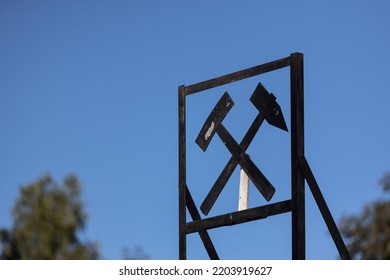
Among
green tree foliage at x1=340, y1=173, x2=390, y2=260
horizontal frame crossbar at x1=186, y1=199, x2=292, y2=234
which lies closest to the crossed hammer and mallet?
horizontal frame crossbar at x1=186, y1=199, x2=292, y2=234

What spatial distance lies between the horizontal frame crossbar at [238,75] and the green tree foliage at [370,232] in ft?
54.0

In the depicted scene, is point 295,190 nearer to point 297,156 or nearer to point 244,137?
point 297,156

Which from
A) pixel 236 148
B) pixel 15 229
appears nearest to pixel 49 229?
pixel 15 229

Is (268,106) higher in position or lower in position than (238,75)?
lower

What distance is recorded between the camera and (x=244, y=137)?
925cm

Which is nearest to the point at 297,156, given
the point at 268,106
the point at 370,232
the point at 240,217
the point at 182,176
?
the point at 268,106

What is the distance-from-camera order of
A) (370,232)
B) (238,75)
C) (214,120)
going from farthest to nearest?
(370,232)
(214,120)
(238,75)

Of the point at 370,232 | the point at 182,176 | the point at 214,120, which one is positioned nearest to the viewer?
the point at 214,120

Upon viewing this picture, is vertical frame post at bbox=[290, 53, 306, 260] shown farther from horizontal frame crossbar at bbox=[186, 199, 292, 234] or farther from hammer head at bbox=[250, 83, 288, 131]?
hammer head at bbox=[250, 83, 288, 131]

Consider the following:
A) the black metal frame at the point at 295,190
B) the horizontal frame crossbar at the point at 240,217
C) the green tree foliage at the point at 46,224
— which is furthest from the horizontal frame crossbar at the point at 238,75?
the green tree foliage at the point at 46,224

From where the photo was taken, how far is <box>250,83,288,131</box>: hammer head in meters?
8.99

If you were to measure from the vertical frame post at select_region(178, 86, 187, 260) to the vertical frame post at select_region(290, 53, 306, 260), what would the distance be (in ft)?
4.55

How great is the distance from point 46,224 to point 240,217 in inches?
1208
